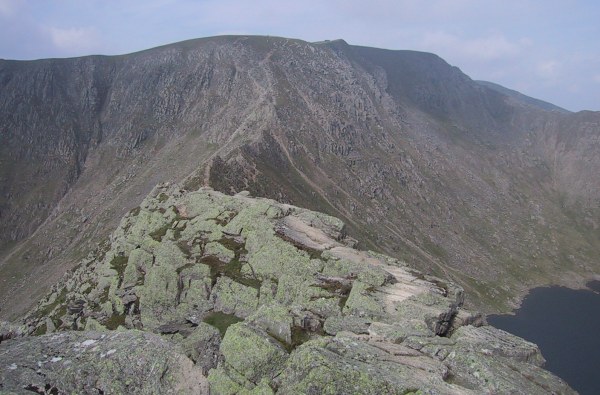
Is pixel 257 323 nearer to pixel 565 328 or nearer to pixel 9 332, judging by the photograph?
pixel 9 332

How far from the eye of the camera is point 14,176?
18250 cm

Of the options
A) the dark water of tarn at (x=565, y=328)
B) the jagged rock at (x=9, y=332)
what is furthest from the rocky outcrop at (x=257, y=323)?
the dark water of tarn at (x=565, y=328)

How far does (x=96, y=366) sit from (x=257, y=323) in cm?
928

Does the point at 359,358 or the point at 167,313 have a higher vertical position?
the point at 359,358

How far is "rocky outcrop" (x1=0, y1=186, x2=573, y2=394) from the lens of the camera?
69.8 ft

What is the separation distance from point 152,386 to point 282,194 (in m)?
109

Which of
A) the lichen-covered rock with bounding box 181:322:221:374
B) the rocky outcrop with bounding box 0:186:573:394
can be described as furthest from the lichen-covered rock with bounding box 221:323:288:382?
the lichen-covered rock with bounding box 181:322:221:374

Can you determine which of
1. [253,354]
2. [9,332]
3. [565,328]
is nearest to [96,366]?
[9,332]

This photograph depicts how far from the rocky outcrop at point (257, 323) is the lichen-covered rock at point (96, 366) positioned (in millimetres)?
60

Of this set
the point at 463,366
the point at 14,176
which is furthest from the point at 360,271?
the point at 14,176

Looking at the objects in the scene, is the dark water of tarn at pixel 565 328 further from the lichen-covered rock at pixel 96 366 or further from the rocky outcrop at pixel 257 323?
the lichen-covered rock at pixel 96 366

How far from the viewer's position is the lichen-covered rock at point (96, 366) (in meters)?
20.4

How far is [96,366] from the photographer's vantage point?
21500 millimetres

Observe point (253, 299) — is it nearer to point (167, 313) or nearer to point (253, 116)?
point (167, 313)
